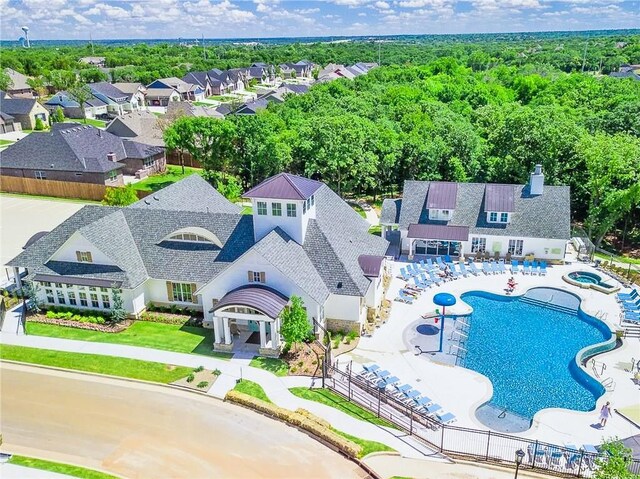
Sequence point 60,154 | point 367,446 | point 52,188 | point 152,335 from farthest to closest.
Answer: point 60,154, point 52,188, point 152,335, point 367,446

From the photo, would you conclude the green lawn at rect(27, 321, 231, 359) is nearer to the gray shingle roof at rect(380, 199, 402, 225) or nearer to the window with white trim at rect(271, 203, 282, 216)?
the window with white trim at rect(271, 203, 282, 216)

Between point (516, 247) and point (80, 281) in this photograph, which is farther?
point (516, 247)

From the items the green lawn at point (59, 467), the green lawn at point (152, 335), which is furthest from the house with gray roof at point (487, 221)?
the green lawn at point (59, 467)

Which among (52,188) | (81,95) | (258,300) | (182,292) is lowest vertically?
(182,292)

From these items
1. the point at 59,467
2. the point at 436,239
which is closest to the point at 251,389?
the point at 59,467

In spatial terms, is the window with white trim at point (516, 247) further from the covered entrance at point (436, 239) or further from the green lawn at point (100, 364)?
the green lawn at point (100, 364)

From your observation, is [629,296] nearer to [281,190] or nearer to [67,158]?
[281,190]

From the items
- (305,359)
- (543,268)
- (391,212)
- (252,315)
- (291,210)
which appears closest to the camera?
(252,315)
